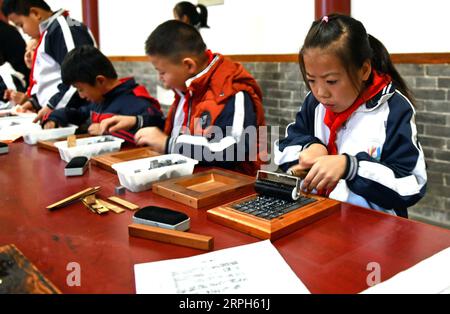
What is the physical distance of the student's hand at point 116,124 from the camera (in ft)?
6.23

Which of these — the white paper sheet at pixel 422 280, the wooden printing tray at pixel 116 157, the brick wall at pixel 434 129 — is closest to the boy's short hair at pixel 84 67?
the wooden printing tray at pixel 116 157

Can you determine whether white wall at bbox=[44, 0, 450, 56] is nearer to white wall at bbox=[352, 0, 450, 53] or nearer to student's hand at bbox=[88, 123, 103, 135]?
white wall at bbox=[352, 0, 450, 53]

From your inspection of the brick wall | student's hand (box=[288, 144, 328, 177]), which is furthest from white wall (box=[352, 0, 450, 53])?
student's hand (box=[288, 144, 328, 177])

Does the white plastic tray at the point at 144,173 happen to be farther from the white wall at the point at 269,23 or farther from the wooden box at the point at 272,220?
the white wall at the point at 269,23

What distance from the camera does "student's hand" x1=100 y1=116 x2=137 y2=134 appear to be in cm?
190

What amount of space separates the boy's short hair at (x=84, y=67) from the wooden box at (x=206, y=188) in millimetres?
1077

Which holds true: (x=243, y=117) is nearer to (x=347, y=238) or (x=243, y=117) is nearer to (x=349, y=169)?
(x=349, y=169)

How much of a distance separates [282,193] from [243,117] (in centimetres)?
74

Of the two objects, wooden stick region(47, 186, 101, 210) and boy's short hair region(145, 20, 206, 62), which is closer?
wooden stick region(47, 186, 101, 210)

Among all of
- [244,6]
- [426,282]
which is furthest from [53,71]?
[426,282]

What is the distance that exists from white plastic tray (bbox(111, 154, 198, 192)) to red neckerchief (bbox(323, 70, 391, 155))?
0.44 m

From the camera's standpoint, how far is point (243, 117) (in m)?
1.71

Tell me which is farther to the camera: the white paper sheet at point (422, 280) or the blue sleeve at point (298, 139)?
the blue sleeve at point (298, 139)

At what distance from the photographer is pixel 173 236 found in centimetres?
86
